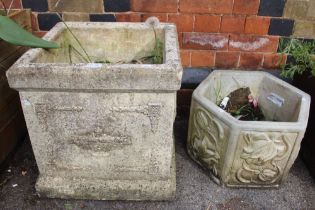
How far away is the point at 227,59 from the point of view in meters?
2.15

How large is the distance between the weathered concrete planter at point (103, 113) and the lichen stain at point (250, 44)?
1.72 ft

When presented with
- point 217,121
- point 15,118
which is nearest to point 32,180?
point 15,118

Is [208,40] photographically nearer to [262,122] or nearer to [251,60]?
[251,60]

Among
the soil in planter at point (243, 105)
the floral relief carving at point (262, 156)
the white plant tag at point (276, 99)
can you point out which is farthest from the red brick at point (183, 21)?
the floral relief carving at point (262, 156)

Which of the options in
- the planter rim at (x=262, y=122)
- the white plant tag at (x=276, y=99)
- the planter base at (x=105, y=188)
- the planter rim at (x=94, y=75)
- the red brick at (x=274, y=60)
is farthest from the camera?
the red brick at (x=274, y=60)

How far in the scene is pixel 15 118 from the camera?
1961mm

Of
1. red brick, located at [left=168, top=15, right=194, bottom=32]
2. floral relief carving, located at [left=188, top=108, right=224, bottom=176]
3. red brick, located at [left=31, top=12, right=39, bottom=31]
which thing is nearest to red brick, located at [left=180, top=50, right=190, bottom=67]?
red brick, located at [left=168, top=15, right=194, bottom=32]

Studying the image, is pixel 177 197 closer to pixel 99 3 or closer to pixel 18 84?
pixel 18 84

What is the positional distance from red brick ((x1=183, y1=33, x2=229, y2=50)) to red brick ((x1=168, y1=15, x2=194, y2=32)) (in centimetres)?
5

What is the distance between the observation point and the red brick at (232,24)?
201cm

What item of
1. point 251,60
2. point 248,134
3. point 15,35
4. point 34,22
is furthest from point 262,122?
point 34,22

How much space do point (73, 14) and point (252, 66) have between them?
4.07ft

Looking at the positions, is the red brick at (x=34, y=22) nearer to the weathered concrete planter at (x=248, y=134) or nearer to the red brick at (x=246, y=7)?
the weathered concrete planter at (x=248, y=134)

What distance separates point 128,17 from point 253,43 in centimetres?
84
